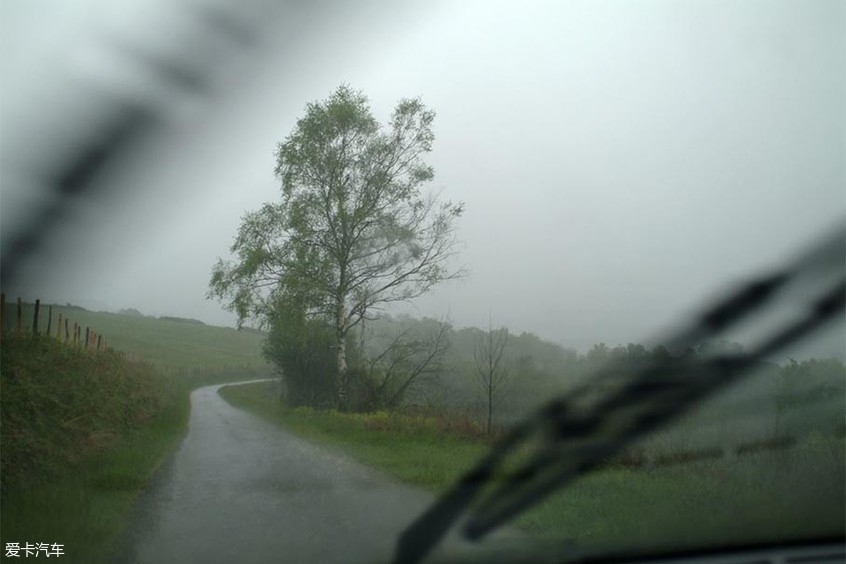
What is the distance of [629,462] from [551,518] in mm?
2169

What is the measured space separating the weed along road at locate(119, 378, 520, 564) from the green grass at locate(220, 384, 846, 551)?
0.93 metres

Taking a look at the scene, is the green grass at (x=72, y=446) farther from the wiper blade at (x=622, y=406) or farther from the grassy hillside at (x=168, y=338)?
the wiper blade at (x=622, y=406)

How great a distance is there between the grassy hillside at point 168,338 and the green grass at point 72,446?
0.39 metres

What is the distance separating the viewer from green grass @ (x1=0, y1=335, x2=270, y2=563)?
21.5ft

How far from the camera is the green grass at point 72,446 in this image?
6566 mm

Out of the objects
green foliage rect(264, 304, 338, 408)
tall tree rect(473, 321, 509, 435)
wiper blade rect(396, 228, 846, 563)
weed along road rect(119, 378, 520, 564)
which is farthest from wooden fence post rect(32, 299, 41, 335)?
green foliage rect(264, 304, 338, 408)

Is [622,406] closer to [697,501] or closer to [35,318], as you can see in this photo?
[697,501]

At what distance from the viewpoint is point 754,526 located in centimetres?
548

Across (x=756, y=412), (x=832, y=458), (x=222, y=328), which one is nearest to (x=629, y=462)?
(x=756, y=412)

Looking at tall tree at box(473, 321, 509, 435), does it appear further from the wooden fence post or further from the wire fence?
the wooden fence post

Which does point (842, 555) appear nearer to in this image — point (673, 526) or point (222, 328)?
point (673, 526)

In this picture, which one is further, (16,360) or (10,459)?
(16,360)

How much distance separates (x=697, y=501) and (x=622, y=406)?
1.51 m

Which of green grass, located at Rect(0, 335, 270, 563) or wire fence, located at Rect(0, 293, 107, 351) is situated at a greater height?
wire fence, located at Rect(0, 293, 107, 351)
